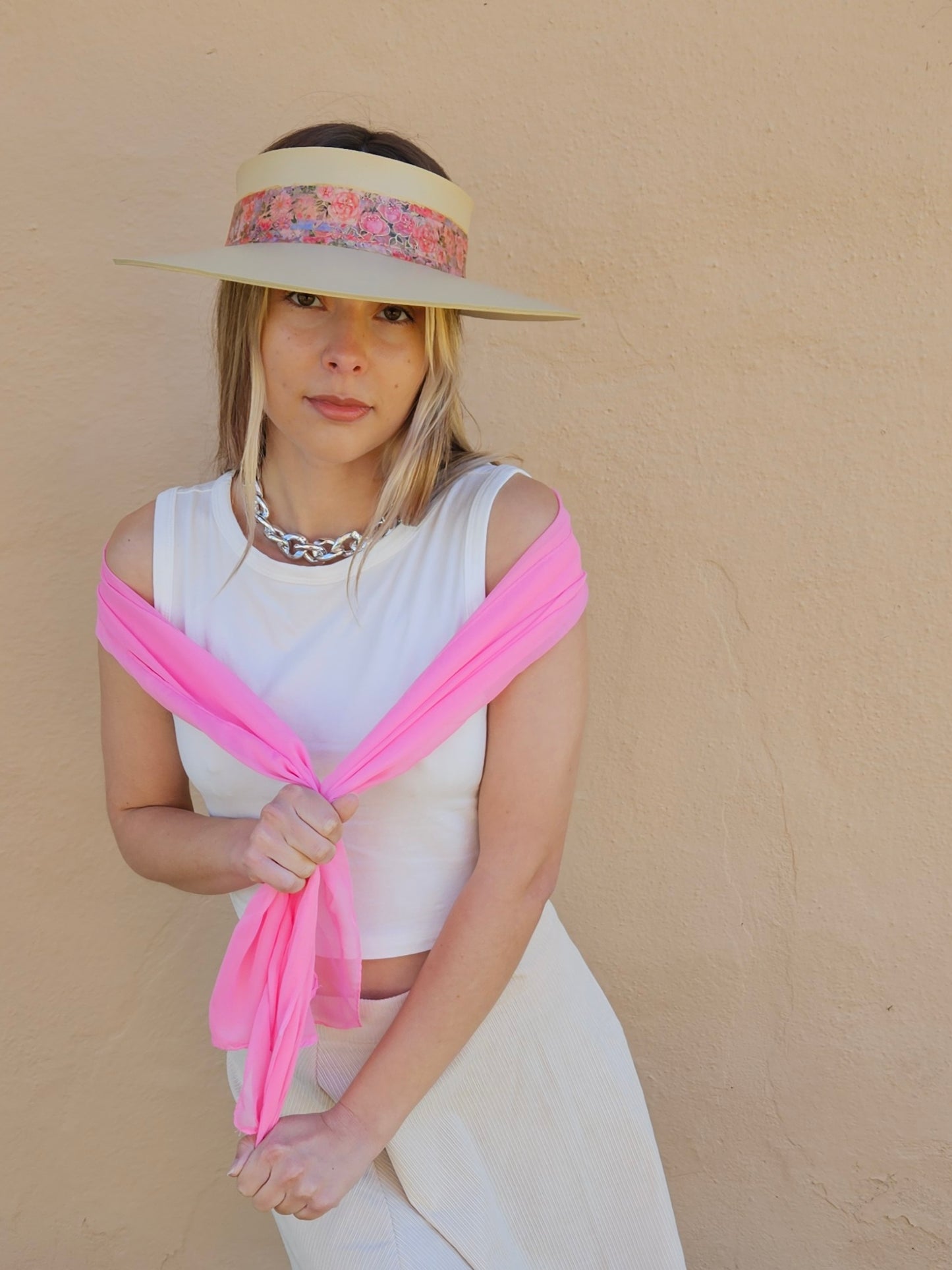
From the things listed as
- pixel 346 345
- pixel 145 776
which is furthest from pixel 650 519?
pixel 145 776

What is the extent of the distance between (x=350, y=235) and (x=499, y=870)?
84cm

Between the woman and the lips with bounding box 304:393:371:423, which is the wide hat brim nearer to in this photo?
the woman

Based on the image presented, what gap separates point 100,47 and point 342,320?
92 cm

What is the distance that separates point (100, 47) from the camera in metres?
2.05

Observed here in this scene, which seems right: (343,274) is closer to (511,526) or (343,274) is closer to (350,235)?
(350,235)

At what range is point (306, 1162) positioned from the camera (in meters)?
1.47

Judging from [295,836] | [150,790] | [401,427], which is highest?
[401,427]

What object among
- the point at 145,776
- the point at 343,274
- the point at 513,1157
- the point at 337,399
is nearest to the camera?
the point at 343,274

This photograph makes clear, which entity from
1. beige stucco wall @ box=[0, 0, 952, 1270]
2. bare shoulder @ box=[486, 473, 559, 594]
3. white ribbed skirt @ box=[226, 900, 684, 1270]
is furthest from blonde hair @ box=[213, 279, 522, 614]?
white ribbed skirt @ box=[226, 900, 684, 1270]

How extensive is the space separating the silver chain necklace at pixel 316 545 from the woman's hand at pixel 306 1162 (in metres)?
0.73

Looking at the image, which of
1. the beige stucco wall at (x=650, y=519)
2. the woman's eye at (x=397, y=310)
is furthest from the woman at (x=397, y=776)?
the beige stucco wall at (x=650, y=519)

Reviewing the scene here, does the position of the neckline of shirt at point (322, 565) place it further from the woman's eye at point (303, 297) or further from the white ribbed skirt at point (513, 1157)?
the white ribbed skirt at point (513, 1157)

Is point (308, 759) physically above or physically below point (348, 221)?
below

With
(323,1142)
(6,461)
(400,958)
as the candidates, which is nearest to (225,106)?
(6,461)
